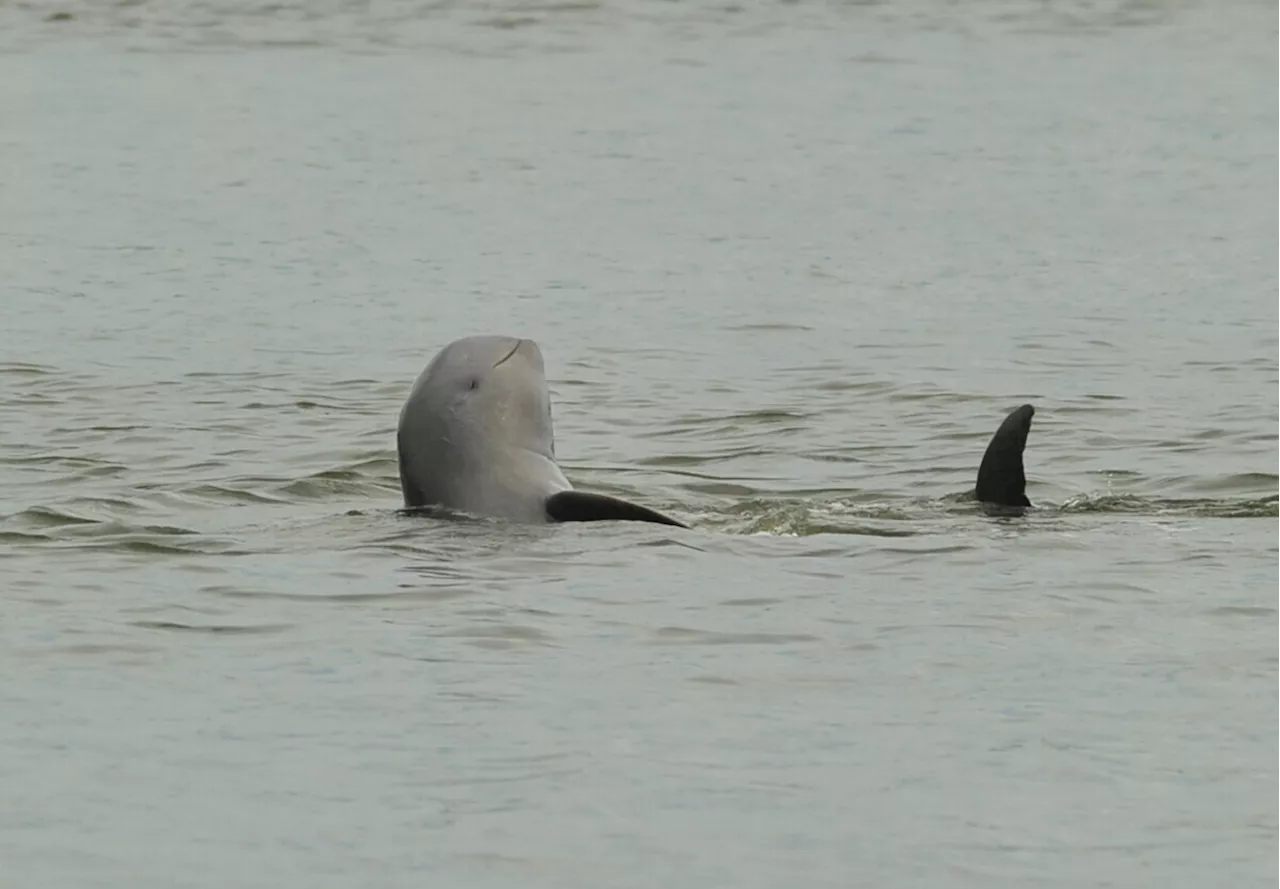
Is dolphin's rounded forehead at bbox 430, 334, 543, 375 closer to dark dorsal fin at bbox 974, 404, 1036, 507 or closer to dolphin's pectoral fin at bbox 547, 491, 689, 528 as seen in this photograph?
dolphin's pectoral fin at bbox 547, 491, 689, 528

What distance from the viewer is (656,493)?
634 inches

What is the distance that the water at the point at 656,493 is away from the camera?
363 inches

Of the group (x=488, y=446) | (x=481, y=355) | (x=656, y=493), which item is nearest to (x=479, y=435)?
(x=488, y=446)

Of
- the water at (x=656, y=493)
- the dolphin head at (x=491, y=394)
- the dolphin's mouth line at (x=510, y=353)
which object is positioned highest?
the dolphin's mouth line at (x=510, y=353)

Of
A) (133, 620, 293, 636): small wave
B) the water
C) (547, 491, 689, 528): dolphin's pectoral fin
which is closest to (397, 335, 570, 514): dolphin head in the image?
(547, 491, 689, 528): dolphin's pectoral fin

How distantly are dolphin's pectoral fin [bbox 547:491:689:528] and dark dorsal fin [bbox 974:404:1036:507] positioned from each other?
1.65 meters

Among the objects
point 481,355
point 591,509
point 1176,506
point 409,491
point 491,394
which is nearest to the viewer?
point 591,509

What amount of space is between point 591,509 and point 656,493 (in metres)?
2.62

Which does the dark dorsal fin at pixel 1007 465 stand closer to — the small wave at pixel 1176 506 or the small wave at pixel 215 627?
the small wave at pixel 1176 506

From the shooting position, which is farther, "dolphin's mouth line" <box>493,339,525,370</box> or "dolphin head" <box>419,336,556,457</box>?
"dolphin's mouth line" <box>493,339,525,370</box>

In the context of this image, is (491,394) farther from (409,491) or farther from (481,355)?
(409,491)

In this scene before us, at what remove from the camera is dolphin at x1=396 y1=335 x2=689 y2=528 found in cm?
1364

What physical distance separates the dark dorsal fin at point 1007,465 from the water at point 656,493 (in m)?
0.23


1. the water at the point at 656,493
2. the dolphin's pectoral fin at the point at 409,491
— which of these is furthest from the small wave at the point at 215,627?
the dolphin's pectoral fin at the point at 409,491
